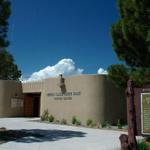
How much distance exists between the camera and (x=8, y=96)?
3697cm

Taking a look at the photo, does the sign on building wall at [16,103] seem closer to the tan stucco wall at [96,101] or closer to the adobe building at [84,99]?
the adobe building at [84,99]

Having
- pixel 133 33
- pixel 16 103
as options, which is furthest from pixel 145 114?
pixel 16 103

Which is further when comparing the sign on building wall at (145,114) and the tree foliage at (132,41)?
the tree foliage at (132,41)

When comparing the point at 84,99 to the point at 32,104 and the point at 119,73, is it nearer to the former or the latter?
the point at 119,73

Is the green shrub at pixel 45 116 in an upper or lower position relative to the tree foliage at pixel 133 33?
lower

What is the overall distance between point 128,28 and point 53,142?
22.3ft

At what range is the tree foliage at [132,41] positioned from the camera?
16156 mm

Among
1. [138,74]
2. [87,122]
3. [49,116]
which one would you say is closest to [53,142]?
[138,74]

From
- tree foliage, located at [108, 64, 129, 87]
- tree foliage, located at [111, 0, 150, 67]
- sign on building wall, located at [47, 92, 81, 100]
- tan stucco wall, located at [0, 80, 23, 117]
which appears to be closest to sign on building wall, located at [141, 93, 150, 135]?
tree foliage, located at [111, 0, 150, 67]

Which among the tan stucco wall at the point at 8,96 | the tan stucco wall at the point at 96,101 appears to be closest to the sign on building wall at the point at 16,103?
the tan stucco wall at the point at 8,96

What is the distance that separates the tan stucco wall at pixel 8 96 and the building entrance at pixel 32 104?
1288 millimetres

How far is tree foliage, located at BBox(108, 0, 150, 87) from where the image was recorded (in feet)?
53.0

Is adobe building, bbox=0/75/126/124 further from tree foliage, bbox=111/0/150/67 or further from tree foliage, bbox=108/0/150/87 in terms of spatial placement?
tree foliage, bbox=111/0/150/67

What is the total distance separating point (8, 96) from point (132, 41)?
2139 centimetres
